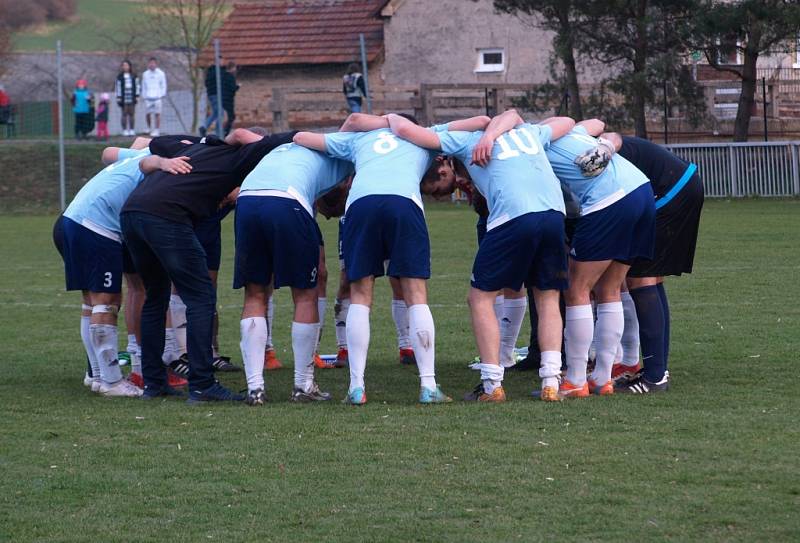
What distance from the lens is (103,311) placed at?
8664 mm

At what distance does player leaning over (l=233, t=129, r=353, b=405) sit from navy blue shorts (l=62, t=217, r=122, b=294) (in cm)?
111

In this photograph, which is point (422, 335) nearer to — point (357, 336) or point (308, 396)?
point (357, 336)

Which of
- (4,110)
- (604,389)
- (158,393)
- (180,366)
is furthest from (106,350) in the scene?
(4,110)

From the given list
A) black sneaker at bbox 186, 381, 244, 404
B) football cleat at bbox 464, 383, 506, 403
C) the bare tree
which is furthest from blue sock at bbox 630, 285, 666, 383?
the bare tree

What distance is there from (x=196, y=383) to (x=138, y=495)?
7.80 ft

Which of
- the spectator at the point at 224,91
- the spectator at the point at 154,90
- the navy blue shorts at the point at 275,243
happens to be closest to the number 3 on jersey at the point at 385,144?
the navy blue shorts at the point at 275,243

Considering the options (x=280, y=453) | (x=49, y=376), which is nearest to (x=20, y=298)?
(x=49, y=376)

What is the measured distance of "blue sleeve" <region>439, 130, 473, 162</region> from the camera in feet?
25.8

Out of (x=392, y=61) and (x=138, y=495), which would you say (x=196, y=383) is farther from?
(x=392, y=61)

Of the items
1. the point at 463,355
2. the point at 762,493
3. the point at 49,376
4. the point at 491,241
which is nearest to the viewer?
the point at 762,493

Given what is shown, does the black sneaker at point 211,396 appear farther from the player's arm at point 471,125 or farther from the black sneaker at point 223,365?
the player's arm at point 471,125

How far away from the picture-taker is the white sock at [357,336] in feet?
25.4

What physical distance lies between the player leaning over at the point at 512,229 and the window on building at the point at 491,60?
115 feet

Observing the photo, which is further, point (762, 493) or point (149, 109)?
point (149, 109)
